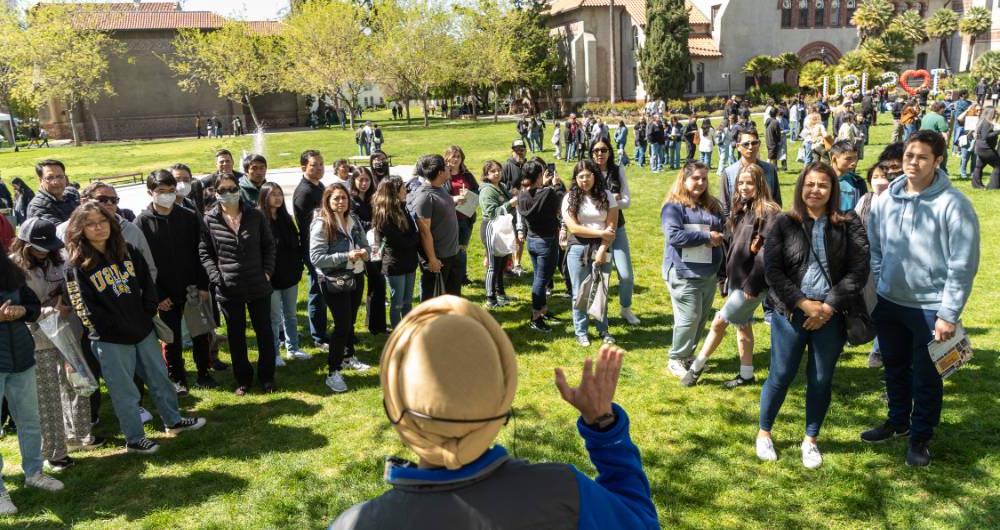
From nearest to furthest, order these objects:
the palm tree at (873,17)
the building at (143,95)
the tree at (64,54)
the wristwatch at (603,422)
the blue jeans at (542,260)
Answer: the wristwatch at (603,422) → the blue jeans at (542,260) → the tree at (64,54) → the building at (143,95) → the palm tree at (873,17)

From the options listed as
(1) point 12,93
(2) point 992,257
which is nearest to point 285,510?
(2) point 992,257

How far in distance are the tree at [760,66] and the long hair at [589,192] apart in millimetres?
49903

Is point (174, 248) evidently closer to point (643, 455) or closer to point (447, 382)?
point (643, 455)

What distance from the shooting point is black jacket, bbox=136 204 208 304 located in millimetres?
5773

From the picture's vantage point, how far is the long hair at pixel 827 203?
13.8 ft

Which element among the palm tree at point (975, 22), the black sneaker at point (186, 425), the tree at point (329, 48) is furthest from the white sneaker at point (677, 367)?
the palm tree at point (975, 22)

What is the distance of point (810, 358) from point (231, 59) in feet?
166

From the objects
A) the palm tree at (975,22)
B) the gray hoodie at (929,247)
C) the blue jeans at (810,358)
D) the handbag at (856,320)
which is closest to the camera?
the gray hoodie at (929,247)

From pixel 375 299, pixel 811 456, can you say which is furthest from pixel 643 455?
pixel 375 299

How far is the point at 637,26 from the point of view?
52719mm

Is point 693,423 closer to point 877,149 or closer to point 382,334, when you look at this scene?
point 382,334

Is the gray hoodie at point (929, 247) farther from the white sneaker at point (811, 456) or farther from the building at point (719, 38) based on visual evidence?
the building at point (719, 38)

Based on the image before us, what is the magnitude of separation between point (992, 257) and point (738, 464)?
6.82m

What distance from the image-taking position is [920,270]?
4.24m
